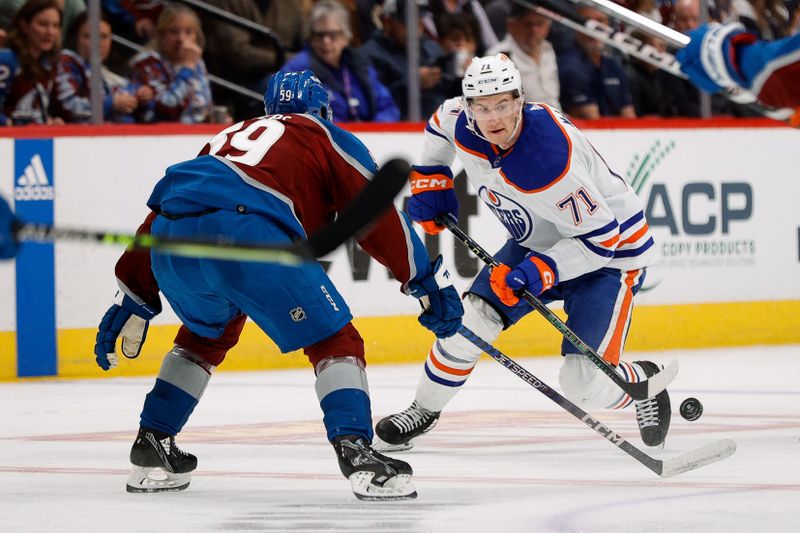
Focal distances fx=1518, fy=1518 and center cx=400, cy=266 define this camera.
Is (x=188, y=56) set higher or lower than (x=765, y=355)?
higher

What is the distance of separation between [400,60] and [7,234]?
208 inches

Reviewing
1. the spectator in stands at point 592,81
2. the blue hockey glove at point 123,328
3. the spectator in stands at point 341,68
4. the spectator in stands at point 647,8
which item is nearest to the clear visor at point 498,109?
the blue hockey glove at point 123,328

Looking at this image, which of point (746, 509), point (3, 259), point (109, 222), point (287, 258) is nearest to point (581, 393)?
point (746, 509)

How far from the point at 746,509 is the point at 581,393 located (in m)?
1.21

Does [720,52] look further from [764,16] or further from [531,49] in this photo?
[764,16]

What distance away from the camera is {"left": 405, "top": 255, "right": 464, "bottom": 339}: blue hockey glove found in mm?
3658

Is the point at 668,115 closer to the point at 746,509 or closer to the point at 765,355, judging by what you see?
the point at 765,355

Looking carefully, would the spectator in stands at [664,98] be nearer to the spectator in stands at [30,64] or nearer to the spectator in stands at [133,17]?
the spectator in stands at [133,17]

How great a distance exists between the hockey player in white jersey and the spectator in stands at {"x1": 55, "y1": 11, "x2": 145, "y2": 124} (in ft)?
8.57

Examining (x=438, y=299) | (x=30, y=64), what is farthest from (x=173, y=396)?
(x=30, y=64)

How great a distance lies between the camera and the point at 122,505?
3576mm

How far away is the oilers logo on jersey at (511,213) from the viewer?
4.59 meters

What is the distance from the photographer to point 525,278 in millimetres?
4371

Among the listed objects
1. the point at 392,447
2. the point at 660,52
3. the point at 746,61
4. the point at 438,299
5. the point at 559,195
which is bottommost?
the point at 392,447
